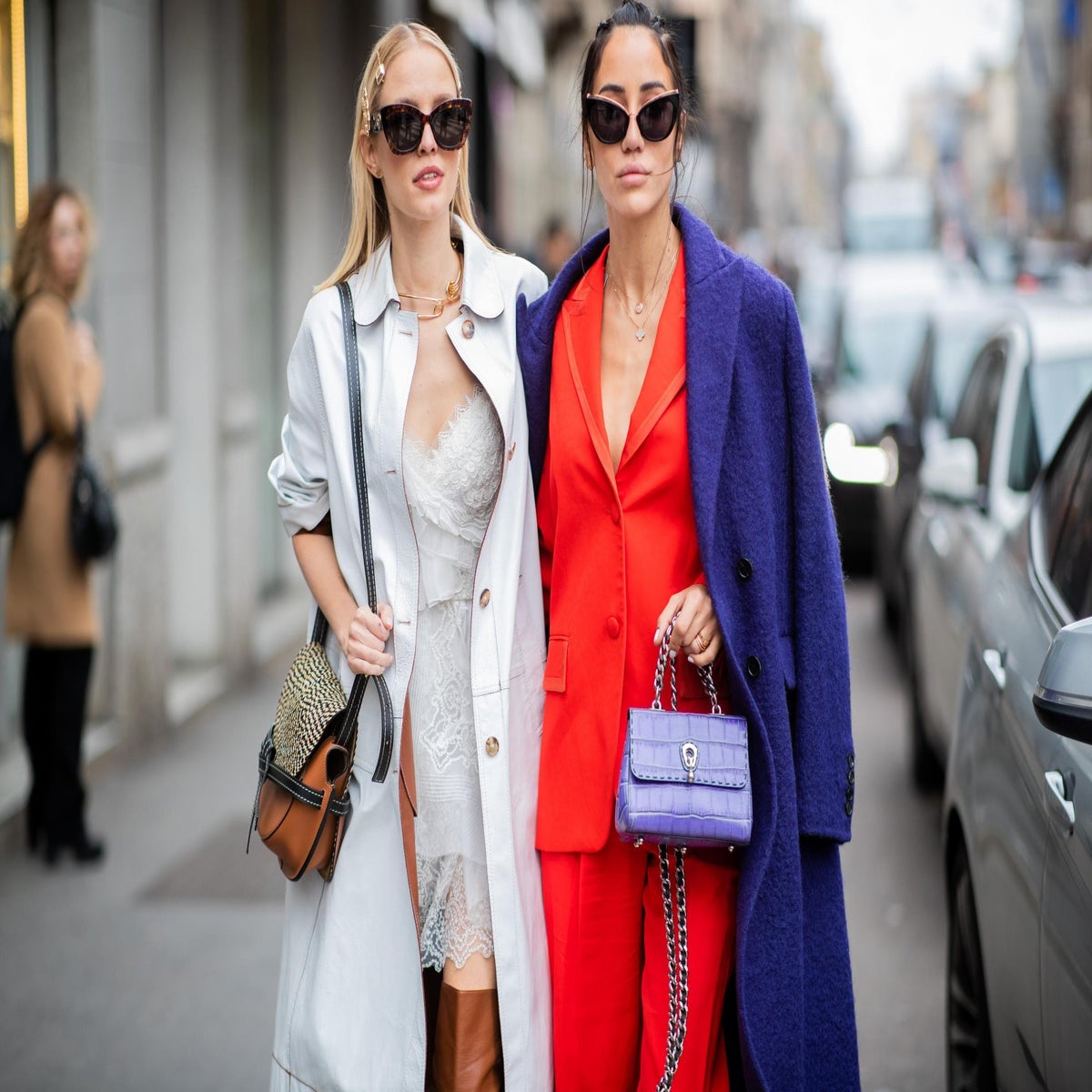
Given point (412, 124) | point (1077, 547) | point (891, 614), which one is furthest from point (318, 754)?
point (891, 614)

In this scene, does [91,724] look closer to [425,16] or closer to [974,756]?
[974,756]

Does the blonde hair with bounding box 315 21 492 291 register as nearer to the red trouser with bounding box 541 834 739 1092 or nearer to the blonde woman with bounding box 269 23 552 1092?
the blonde woman with bounding box 269 23 552 1092

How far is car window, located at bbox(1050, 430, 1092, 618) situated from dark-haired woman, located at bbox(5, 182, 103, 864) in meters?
3.49

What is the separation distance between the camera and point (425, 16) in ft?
50.9

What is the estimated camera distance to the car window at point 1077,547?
325 cm

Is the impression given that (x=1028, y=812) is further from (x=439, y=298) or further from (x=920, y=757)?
(x=920, y=757)

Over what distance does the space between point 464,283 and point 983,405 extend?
4.01m

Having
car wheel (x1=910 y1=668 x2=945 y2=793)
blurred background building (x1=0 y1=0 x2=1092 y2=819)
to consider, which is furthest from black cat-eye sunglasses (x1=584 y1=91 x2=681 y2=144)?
car wheel (x1=910 y1=668 x2=945 y2=793)

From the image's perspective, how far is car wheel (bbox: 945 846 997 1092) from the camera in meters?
3.43

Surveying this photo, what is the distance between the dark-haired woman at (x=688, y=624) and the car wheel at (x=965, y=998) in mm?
580

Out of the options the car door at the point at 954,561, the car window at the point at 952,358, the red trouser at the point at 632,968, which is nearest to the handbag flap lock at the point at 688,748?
the red trouser at the point at 632,968

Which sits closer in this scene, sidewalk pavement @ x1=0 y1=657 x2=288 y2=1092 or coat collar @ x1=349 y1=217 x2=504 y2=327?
coat collar @ x1=349 y1=217 x2=504 y2=327

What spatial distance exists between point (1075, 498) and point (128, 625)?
464cm

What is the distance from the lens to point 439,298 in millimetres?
3123
